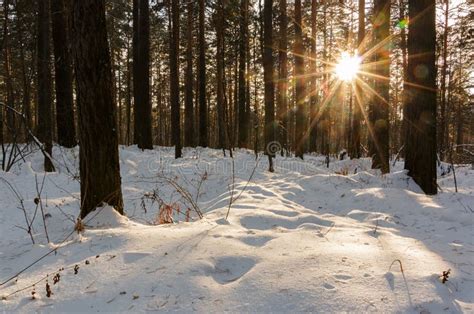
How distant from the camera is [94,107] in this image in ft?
12.3

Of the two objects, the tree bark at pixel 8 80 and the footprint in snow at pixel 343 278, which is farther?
the tree bark at pixel 8 80

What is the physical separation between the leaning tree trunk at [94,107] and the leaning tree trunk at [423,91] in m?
4.89

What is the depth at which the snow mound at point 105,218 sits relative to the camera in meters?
3.58

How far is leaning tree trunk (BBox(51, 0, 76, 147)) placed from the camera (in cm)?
986

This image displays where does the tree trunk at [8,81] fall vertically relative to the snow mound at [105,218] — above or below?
above

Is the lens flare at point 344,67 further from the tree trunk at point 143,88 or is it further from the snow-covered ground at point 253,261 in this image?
the snow-covered ground at point 253,261

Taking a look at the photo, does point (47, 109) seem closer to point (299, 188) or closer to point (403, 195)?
point (299, 188)

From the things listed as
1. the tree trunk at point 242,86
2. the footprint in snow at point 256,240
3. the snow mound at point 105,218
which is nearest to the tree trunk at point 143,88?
the tree trunk at point 242,86

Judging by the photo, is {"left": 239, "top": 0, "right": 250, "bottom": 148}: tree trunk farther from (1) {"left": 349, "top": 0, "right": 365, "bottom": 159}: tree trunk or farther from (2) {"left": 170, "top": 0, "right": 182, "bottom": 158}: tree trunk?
(2) {"left": 170, "top": 0, "right": 182, "bottom": 158}: tree trunk

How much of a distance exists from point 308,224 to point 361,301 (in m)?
1.83

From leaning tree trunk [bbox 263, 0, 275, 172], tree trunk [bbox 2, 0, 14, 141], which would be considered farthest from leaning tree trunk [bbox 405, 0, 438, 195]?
tree trunk [bbox 2, 0, 14, 141]

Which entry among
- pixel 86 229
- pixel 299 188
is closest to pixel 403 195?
pixel 299 188

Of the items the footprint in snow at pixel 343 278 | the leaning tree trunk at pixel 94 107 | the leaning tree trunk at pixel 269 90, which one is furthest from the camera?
the leaning tree trunk at pixel 269 90

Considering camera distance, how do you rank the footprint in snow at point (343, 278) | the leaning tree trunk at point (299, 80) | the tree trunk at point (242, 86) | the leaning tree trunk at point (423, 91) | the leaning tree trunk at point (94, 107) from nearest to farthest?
the footprint in snow at point (343, 278), the leaning tree trunk at point (94, 107), the leaning tree trunk at point (423, 91), the leaning tree trunk at point (299, 80), the tree trunk at point (242, 86)
